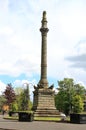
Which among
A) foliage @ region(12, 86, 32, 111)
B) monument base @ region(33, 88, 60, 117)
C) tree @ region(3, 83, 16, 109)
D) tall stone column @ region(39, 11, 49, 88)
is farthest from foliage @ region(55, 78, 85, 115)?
monument base @ region(33, 88, 60, 117)

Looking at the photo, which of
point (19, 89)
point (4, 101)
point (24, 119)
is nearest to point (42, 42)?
point (24, 119)

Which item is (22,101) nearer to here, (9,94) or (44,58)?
(44,58)

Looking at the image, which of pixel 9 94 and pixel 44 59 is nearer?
pixel 44 59

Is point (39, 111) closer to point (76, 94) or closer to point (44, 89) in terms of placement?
point (44, 89)

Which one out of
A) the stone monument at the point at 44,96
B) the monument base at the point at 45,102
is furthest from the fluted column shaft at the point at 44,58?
the monument base at the point at 45,102

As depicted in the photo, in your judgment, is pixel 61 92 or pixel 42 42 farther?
pixel 61 92

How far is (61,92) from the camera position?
122125mm

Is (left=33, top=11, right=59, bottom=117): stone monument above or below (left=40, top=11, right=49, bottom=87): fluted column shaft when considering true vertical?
below

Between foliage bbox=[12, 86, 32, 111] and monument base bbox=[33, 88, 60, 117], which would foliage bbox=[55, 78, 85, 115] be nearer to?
foliage bbox=[12, 86, 32, 111]

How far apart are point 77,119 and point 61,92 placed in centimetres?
7775

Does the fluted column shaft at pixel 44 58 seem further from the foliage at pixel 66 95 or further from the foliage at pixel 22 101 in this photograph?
the foliage at pixel 66 95

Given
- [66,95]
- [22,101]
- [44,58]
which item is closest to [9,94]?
[66,95]

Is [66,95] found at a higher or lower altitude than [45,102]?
higher

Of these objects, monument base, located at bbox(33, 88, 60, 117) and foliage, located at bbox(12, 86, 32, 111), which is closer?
monument base, located at bbox(33, 88, 60, 117)
